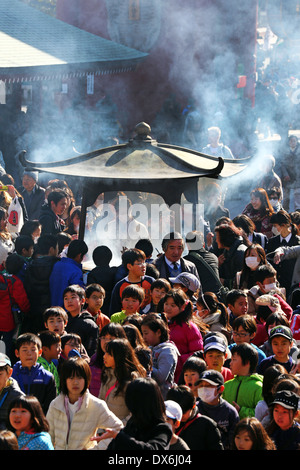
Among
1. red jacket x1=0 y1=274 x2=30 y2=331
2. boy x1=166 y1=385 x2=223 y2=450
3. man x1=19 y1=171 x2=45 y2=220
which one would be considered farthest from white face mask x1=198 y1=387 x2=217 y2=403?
man x1=19 y1=171 x2=45 y2=220

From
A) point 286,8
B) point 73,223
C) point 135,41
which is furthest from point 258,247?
point 286,8

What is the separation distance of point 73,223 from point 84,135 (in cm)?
728

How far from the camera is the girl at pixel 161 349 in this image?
5199 mm

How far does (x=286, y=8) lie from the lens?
20.8 m

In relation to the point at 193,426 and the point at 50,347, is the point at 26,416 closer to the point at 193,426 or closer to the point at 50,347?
the point at 193,426

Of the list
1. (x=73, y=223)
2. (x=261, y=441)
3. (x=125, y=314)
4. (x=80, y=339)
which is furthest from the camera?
(x=73, y=223)

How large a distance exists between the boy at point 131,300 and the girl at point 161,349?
66 centimetres

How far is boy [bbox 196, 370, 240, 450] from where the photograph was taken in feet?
15.5

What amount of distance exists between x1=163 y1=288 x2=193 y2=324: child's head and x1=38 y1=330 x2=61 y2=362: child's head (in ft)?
2.47

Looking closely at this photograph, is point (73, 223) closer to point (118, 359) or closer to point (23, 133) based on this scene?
point (118, 359)

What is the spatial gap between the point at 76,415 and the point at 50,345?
1.01 m

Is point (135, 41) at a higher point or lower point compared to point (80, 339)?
higher

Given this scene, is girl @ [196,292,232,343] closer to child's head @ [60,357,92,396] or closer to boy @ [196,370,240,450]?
boy @ [196,370,240,450]

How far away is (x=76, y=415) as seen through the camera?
463 cm
